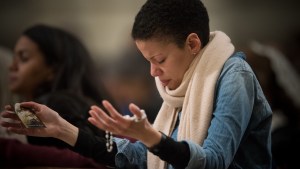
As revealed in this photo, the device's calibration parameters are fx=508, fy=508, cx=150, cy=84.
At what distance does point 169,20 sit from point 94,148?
43 centimetres

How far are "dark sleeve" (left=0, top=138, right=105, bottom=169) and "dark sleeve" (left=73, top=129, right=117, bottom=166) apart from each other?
227 mm

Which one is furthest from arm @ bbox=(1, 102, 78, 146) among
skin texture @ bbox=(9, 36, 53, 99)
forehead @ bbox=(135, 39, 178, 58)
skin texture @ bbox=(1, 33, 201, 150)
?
skin texture @ bbox=(9, 36, 53, 99)

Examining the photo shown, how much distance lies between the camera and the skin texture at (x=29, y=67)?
228 cm

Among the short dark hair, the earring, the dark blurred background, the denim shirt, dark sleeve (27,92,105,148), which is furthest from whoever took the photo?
the dark blurred background

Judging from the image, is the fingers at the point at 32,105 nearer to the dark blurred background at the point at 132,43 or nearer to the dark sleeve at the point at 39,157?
the dark sleeve at the point at 39,157

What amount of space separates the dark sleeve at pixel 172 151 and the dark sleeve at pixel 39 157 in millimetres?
552

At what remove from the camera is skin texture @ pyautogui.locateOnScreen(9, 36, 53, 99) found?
2279mm

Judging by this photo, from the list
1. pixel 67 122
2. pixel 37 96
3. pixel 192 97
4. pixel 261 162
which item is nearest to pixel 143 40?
pixel 192 97

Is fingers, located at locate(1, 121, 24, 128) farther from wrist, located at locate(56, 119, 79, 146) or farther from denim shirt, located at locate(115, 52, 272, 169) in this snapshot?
denim shirt, located at locate(115, 52, 272, 169)

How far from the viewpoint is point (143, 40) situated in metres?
1.39

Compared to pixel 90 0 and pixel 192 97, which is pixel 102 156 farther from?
pixel 90 0

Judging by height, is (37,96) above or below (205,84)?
below

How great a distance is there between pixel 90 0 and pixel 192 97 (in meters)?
A: 2.06

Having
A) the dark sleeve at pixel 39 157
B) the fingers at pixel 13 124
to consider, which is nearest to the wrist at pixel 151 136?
the fingers at pixel 13 124
